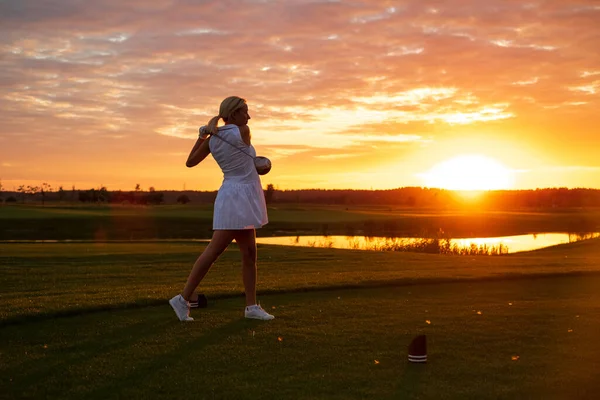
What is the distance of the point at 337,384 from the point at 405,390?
0.51 meters

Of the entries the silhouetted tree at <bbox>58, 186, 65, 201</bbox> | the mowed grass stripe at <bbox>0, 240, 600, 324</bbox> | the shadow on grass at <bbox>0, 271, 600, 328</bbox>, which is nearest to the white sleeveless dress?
the shadow on grass at <bbox>0, 271, 600, 328</bbox>

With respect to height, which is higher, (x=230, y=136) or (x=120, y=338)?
(x=230, y=136)

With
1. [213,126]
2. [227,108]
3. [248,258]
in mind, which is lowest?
[248,258]

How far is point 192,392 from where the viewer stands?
4.70m

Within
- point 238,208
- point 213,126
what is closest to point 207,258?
point 238,208

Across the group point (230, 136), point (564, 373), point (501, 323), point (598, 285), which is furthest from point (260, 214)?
point (598, 285)

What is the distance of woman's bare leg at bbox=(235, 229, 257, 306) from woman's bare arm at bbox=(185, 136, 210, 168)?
960 millimetres

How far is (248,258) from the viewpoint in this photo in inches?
309

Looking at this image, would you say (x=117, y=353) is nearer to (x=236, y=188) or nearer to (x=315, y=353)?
(x=315, y=353)

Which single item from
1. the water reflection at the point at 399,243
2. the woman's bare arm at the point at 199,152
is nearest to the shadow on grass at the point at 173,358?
the woman's bare arm at the point at 199,152

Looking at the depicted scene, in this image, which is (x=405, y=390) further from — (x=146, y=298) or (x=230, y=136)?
(x=146, y=298)

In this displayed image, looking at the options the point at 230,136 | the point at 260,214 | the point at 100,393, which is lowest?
the point at 100,393

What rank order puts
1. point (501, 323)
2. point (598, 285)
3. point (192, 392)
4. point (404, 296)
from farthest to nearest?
→ point (598, 285) → point (404, 296) → point (501, 323) → point (192, 392)

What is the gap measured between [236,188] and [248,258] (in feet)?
2.85
